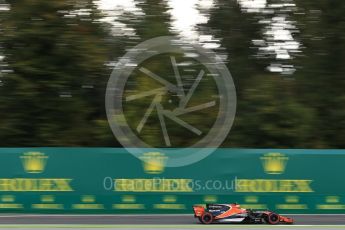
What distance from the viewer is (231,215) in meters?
11.9

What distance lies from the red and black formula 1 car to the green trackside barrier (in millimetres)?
2628

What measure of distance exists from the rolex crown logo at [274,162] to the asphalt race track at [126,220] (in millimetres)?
1284

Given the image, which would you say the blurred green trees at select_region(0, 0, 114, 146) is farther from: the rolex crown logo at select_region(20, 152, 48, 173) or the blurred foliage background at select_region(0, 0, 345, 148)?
the rolex crown logo at select_region(20, 152, 48, 173)

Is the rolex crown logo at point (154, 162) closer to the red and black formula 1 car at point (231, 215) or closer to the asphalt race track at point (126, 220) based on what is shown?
the asphalt race track at point (126, 220)

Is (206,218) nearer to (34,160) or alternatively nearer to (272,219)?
(272,219)

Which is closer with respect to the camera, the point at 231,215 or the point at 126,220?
the point at 231,215

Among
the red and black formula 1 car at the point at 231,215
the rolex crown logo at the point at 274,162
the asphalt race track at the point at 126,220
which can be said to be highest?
the red and black formula 1 car at the point at 231,215

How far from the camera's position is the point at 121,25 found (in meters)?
23.3

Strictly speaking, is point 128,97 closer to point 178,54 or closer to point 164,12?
point 178,54

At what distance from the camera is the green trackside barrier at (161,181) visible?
14688 millimetres

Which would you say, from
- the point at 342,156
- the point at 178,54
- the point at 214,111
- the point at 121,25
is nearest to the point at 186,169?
the point at 342,156

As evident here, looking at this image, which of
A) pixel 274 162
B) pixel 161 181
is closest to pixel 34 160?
pixel 161 181

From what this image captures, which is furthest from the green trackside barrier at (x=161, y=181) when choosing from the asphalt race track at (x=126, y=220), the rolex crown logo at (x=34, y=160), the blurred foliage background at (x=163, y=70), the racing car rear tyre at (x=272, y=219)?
the blurred foliage background at (x=163, y=70)

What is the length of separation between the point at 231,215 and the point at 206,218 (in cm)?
51
